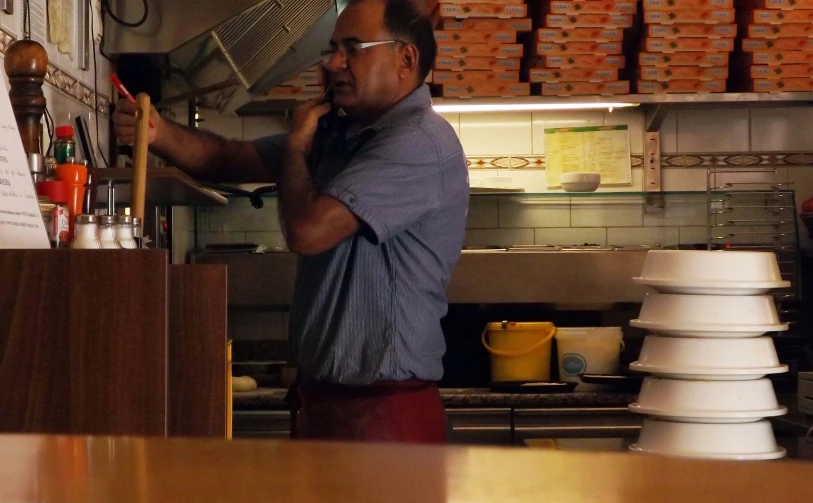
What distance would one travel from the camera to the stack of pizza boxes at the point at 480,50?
13.7 ft

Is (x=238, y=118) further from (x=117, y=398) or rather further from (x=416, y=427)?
(x=117, y=398)

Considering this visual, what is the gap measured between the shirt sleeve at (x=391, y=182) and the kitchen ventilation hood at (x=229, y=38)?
1.34 meters

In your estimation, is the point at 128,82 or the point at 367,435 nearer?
the point at 367,435

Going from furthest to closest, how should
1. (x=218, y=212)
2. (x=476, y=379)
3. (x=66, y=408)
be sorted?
(x=218, y=212), (x=476, y=379), (x=66, y=408)

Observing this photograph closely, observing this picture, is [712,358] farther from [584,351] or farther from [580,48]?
[580,48]

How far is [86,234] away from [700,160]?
3661 millimetres

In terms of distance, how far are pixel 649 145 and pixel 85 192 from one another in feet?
10.7

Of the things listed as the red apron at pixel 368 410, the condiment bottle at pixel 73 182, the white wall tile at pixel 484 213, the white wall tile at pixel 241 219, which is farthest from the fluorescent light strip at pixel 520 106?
the condiment bottle at pixel 73 182

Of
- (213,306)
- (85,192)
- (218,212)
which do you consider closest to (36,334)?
(213,306)

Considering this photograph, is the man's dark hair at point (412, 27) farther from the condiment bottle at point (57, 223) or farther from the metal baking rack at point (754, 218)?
the metal baking rack at point (754, 218)

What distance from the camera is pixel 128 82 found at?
11.8ft

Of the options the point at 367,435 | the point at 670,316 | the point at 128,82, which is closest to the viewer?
the point at 670,316

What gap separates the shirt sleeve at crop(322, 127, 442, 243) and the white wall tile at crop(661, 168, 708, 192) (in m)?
2.81

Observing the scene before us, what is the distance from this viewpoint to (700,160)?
183 inches
